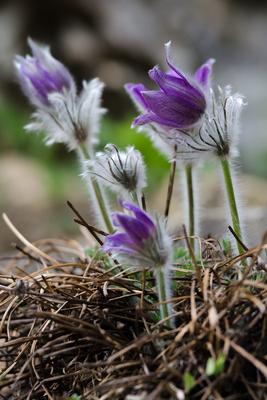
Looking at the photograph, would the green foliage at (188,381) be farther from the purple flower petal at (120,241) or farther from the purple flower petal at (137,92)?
the purple flower petal at (137,92)

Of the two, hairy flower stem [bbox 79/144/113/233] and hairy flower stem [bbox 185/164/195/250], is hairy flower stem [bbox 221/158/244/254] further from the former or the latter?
hairy flower stem [bbox 79/144/113/233]

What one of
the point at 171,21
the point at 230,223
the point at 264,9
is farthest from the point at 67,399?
the point at 264,9

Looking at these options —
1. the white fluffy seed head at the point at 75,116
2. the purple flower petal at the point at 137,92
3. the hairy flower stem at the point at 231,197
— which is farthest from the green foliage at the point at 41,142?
the hairy flower stem at the point at 231,197

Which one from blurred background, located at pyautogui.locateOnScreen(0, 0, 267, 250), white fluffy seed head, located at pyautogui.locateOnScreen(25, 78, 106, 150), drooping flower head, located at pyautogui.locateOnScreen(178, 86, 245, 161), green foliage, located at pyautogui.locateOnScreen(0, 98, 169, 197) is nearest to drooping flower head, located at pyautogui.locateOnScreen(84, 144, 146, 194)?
drooping flower head, located at pyautogui.locateOnScreen(178, 86, 245, 161)

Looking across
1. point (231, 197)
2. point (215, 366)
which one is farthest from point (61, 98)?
point (215, 366)

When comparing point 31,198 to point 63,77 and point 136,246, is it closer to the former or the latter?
point 63,77
